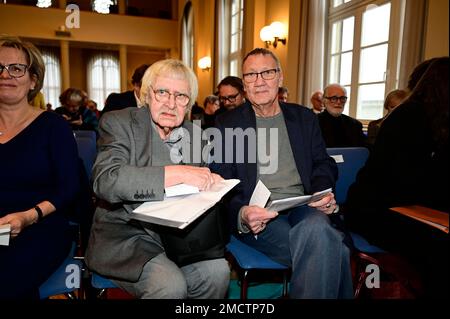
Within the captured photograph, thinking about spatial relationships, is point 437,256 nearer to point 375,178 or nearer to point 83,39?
point 375,178

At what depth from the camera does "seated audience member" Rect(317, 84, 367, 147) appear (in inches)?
123

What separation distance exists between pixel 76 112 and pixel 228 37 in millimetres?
5329

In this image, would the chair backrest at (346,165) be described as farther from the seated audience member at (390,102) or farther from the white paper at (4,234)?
the white paper at (4,234)

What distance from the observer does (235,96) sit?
3.14 metres

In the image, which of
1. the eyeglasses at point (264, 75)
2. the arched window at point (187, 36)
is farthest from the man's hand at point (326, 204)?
the arched window at point (187, 36)

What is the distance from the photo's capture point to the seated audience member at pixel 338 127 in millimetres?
3123

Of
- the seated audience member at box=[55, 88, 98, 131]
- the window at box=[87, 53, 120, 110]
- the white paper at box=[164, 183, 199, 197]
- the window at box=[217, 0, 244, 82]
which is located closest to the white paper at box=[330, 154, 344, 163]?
the white paper at box=[164, 183, 199, 197]

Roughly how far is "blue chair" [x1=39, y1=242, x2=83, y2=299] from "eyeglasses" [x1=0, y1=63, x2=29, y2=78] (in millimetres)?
846

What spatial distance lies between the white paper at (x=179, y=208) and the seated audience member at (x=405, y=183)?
806 millimetres

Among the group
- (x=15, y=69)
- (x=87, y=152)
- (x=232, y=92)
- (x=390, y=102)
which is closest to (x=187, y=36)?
(x=232, y=92)

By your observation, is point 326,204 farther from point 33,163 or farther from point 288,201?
point 33,163

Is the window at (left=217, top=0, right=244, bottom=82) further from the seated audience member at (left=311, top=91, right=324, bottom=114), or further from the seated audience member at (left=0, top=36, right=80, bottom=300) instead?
the seated audience member at (left=0, top=36, right=80, bottom=300)

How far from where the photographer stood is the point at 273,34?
5320 mm

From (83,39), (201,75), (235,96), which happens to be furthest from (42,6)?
(235,96)
